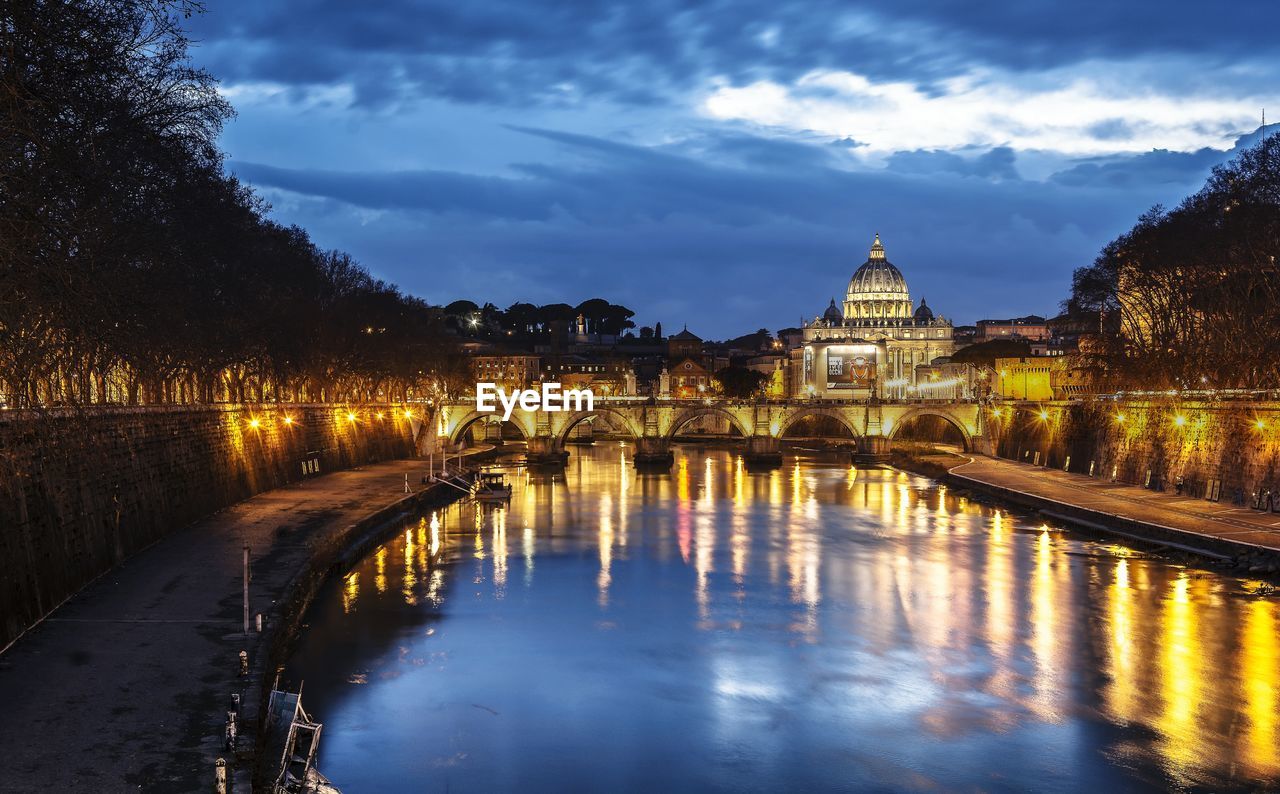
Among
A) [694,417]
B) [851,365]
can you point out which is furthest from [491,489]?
[851,365]

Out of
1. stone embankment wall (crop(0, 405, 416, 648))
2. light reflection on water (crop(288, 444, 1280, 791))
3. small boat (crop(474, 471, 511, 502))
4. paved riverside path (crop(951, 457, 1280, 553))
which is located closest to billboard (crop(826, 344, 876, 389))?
paved riverside path (crop(951, 457, 1280, 553))

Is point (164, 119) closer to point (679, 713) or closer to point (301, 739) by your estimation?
point (301, 739)

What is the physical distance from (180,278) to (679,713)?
2107 cm

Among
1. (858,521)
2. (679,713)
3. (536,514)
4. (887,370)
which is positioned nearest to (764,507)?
(858,521)

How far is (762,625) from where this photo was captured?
112ft

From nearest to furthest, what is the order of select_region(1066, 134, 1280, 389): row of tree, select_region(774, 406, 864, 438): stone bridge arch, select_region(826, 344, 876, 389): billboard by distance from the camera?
1. select_region(1066, 134, 1280, 389): row of tree
2. select_region(774, 406, 864, 438): stone bridge arch
3. select_region(826, 344, 876, 389): billboard

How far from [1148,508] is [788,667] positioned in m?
27.7

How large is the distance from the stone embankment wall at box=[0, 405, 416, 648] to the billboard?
108 meters

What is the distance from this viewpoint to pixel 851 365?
514 ft

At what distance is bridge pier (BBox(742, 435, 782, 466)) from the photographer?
94.0 m

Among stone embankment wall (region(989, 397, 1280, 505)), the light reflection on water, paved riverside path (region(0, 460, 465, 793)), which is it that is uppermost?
stone embankment wall (region(989, 397, 1280, 505))

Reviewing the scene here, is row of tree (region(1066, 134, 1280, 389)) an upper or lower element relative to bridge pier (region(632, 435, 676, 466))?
upper

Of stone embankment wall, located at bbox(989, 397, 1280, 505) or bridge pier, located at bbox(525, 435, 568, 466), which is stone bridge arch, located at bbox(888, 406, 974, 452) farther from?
bridge pier, located at bbox(525, 435, 568, 466)

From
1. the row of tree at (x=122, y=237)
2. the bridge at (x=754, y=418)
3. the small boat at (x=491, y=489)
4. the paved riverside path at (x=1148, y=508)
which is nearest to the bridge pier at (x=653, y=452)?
the bridge at (x=754, y=418)
